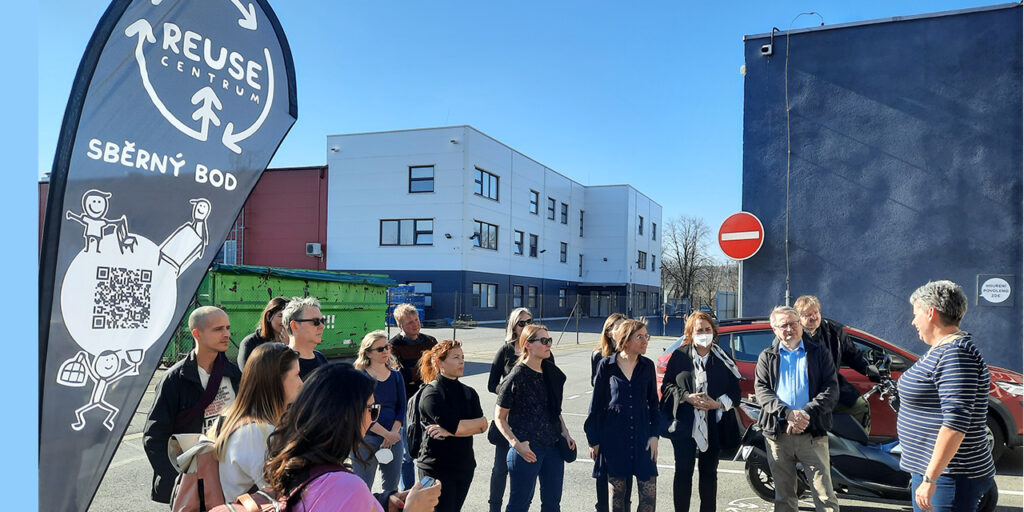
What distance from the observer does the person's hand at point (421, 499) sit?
7.33 feet

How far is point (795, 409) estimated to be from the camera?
4.62 m

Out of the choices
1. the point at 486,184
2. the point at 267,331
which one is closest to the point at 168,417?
the point at 267,331

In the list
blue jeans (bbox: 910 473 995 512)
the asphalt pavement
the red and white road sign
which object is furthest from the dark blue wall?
blue jeans (bbox: 910 473 995 512)

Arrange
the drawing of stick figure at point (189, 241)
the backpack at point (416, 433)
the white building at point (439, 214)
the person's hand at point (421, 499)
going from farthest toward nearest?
the white building at point (439, 214) < the backpack at point (416, 433) < the drawing of stick figure at point (189, 241) < the person's hand at point (421, 499)

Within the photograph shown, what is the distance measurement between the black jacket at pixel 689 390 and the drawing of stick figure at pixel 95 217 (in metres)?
3.87

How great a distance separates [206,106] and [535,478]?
3019 millimetres

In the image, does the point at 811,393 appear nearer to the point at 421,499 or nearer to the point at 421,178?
the point at 421,499

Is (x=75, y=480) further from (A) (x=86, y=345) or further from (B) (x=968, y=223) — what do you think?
(B) (x=968, y=223)

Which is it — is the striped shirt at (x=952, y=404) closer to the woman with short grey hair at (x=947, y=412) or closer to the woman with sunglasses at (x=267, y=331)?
the woman with short grey hair at (x=947, y=412)

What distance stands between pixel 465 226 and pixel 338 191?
7.37m

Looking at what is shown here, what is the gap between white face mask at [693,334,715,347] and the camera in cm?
498

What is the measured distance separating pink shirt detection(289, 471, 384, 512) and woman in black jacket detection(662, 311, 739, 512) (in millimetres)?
3351

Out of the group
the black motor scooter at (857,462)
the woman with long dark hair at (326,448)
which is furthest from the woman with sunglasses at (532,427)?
the woman with long dark hair at (326,448)

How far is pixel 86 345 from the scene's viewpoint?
258 cm
